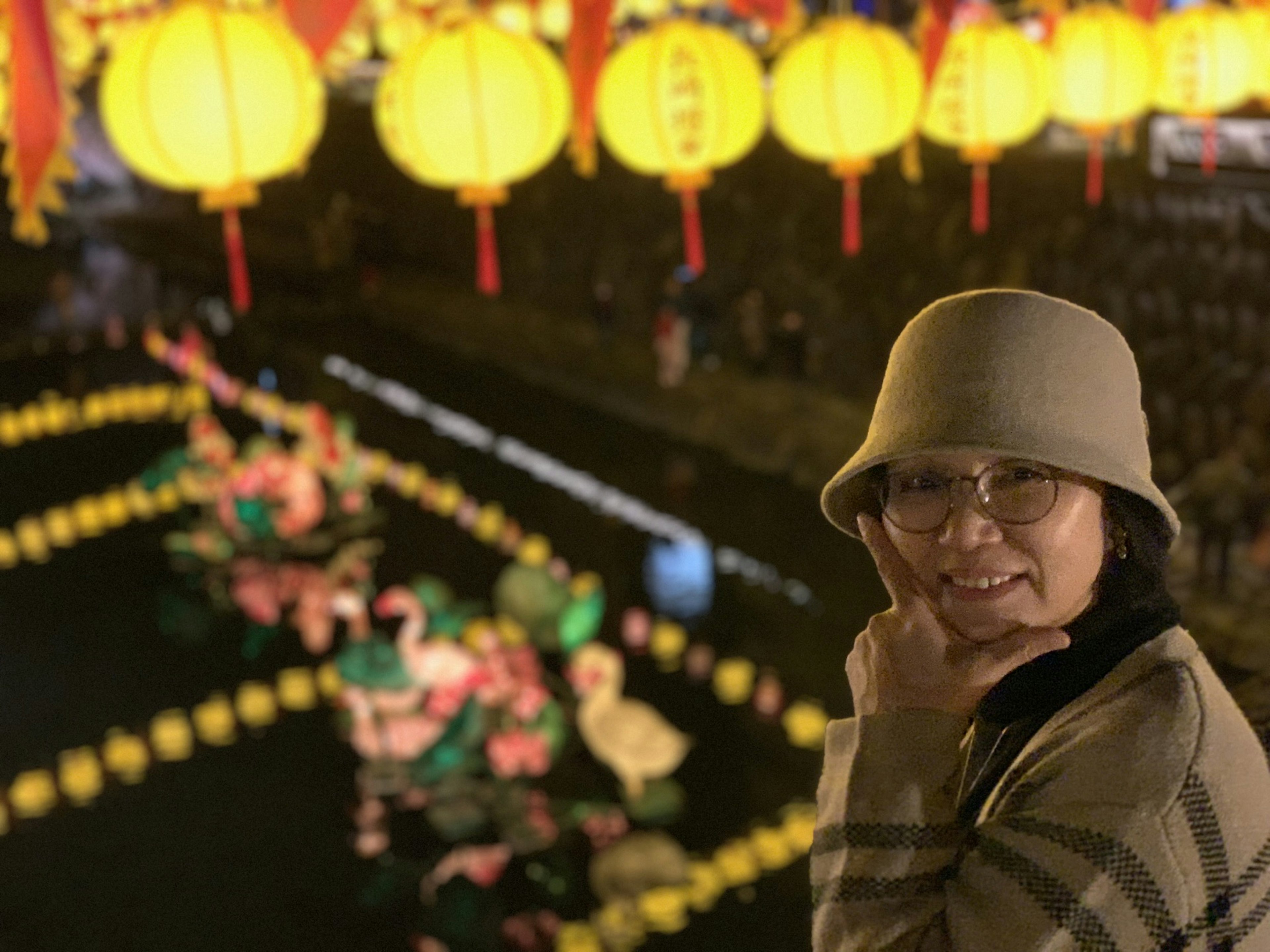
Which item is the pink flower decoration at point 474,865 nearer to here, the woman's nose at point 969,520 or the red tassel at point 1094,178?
the woman's nose at point 969,520

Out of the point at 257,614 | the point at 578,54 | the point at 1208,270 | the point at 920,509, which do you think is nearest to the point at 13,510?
the point at 257,614

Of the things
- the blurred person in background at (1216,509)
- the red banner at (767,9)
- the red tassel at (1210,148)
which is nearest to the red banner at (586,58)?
the red banner at (767,9)

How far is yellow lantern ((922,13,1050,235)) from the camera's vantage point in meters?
5.43

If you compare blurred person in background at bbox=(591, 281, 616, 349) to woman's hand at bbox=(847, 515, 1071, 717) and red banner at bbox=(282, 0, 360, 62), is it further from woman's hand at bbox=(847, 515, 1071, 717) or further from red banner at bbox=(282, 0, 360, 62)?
woman's hand at bbox=(847, 515, 1071, 717)

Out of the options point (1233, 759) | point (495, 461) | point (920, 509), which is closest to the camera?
point (1233, 759)

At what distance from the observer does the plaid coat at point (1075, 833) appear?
43.4 inches

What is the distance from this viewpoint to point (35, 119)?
3.58 metres

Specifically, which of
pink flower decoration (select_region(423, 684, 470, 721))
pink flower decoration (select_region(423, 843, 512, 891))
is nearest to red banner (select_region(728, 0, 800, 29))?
pink flower decoration (select_region(423, 684, 470, 721))

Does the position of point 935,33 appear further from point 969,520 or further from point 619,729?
point 969,520

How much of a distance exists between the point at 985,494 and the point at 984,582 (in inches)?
3.4

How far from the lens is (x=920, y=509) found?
132 centimetres

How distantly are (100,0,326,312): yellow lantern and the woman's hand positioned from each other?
9.51ft

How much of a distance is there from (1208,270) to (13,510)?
821cm

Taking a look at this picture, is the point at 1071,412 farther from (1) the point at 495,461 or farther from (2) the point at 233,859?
(1) the point at 495,461
